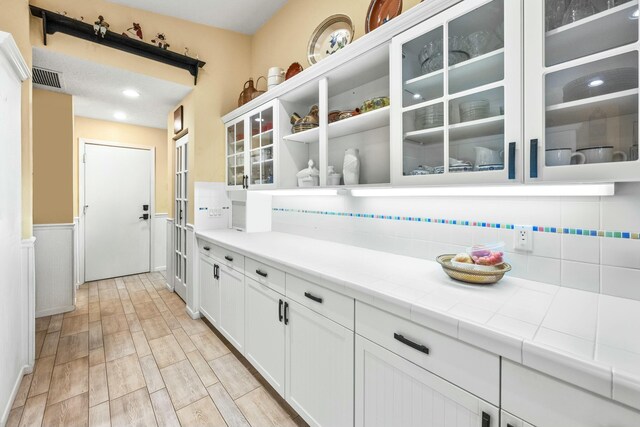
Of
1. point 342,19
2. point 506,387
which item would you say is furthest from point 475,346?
point 342,19

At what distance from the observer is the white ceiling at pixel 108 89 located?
2.35 m

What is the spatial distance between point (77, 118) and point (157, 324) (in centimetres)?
315

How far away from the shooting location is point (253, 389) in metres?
1.83

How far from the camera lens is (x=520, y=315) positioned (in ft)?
2.91

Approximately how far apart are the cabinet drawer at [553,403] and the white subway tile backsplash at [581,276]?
2.06 ft

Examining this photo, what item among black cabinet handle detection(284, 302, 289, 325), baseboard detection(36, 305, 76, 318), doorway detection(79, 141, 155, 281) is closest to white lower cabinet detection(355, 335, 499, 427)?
black cabinet handle detection(284, 302, 289, 325)

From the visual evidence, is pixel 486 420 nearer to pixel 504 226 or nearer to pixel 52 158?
pixel 504 226

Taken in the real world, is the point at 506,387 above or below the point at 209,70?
below

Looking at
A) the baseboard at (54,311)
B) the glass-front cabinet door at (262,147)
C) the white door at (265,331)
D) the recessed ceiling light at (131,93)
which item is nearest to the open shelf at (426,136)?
the white door at (265,331)

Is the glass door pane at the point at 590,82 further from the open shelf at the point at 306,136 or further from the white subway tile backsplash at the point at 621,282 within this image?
the open shelf at the point at 306,136

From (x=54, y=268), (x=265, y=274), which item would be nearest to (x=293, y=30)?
(x=265, y=274)

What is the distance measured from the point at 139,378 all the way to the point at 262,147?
6.29 feet

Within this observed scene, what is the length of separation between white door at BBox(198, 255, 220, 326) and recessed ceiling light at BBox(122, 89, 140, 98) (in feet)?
6.06

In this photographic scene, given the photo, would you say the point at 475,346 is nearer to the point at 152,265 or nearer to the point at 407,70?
the point at 407,70
